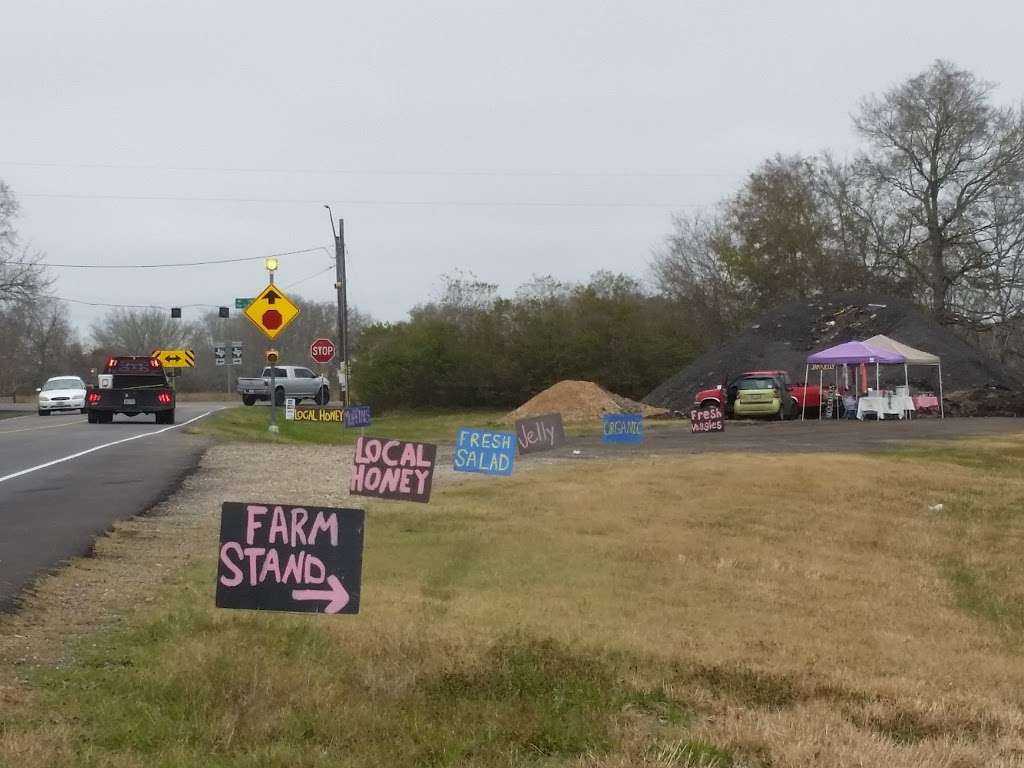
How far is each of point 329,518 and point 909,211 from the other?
204ft

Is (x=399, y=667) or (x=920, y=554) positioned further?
(x=920, y=554)

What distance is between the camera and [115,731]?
530 cm

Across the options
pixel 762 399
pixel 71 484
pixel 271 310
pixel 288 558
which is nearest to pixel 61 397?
pixel 271 310

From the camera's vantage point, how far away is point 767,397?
40.4 metres

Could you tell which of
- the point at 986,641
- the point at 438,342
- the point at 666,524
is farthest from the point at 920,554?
the point at 438,342

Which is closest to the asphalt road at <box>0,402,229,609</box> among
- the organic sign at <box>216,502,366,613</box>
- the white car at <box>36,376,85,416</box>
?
the organic sign at <box>216,502,366,613</box>

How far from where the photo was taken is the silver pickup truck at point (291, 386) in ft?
192

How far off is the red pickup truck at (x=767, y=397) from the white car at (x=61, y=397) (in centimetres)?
2352

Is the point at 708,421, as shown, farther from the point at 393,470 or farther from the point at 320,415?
the point at 393,470

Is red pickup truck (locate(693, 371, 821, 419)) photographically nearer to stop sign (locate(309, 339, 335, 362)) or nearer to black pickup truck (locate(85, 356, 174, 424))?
stop sign (locate(309, 339, 335, 362))

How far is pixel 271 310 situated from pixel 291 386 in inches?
1260

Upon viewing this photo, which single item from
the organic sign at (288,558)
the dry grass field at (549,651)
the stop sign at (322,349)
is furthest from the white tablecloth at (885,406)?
the organic sign at (288,558)

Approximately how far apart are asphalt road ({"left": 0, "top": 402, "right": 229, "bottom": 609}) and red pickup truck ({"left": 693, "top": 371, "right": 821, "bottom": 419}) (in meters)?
18.4

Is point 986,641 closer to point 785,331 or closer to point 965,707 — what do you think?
point 965,707
